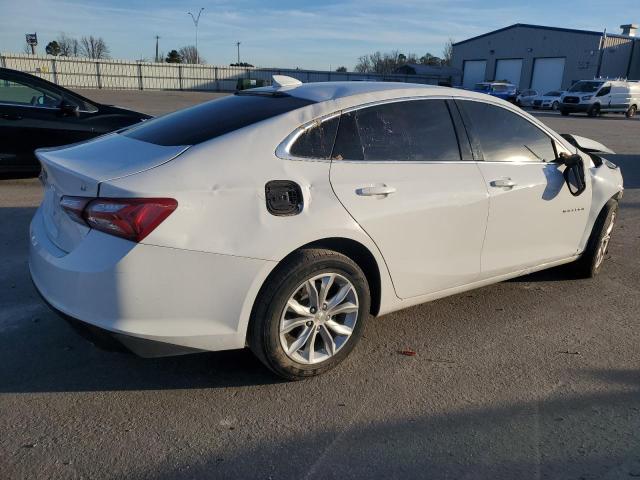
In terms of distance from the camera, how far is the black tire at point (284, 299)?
283 centimetres

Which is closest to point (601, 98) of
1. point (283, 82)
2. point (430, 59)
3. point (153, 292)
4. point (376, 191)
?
point (283, 82)

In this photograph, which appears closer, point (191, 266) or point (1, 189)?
point (191, 266)

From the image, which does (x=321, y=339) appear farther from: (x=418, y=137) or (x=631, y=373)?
(x=631, y=373)

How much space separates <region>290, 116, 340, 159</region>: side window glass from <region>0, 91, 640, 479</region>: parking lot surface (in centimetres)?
127

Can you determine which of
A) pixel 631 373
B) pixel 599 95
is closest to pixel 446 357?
pixel 631 373

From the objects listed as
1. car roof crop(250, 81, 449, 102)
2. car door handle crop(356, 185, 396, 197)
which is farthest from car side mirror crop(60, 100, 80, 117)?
car door handle crop(356, 185, 396, 197)

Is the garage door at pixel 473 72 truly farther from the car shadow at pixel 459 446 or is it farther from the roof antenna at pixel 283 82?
the car shadow at pixel 459 446

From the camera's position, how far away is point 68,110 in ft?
25.5

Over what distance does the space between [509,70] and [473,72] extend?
240 inches

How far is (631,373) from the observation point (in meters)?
3.32

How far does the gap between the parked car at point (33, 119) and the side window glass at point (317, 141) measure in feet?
19.1

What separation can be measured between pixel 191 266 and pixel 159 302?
0.23 metres

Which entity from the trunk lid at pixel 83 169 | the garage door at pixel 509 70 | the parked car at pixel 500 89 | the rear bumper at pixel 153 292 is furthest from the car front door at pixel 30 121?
the garage door at pixel 509 70

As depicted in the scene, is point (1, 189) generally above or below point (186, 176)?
below
